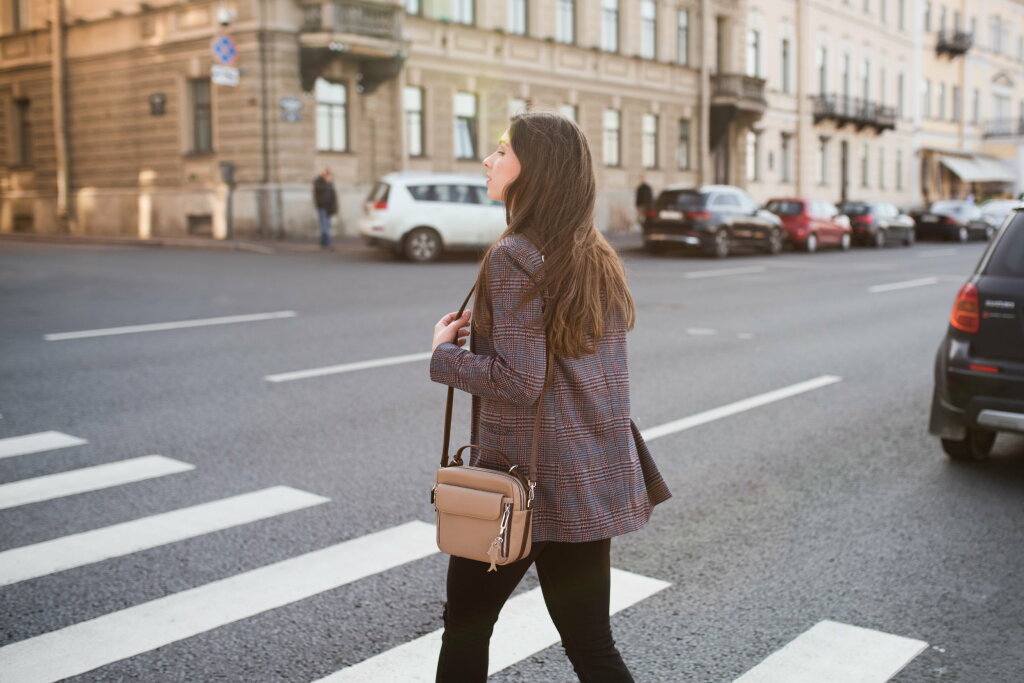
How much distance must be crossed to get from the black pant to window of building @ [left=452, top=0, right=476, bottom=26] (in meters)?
30.1

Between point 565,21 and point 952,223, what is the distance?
1591 cm

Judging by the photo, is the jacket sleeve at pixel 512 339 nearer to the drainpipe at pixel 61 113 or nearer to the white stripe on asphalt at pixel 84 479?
the white stripe on asphalt at pixel 84 479

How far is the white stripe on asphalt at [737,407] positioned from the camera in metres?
7.11

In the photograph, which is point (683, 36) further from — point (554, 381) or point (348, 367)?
point (554, 381)

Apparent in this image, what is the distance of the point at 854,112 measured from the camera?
51.2 metres

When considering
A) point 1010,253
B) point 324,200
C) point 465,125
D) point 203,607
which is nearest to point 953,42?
point 465,125

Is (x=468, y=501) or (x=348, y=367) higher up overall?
(x=468, y=501)

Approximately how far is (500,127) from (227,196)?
8.68 metres

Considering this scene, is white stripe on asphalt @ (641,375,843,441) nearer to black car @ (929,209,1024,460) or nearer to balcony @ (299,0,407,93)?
black car @ (929,209,1024,460)

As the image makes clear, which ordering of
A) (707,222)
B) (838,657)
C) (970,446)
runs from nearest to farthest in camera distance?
(838,657)
(970,446)
(707,222)

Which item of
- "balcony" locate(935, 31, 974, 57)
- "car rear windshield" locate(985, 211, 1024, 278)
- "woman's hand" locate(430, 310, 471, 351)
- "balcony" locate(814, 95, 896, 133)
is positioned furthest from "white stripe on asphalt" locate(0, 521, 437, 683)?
"balcony" locate(935, 31, 974, 57)

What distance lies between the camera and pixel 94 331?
1132 cm

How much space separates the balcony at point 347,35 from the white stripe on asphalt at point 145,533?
2292cm

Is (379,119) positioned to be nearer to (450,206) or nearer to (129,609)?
(450,206)
